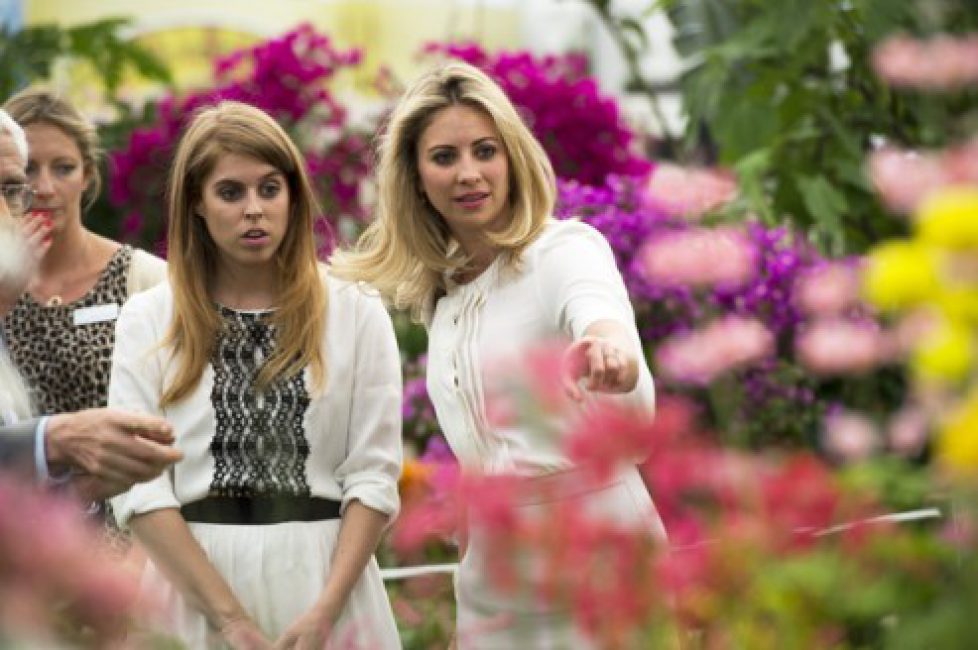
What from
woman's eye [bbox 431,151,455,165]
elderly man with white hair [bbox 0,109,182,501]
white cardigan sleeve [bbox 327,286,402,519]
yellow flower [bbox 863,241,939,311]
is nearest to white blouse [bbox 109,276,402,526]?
white cardigan sleeve [bbox 327,286,402,519]

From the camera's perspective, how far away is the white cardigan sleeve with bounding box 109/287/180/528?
2748 mm

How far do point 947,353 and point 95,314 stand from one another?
2.74 m

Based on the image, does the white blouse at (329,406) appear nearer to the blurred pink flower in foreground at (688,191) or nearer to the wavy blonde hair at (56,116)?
the wavy blonde hair at (56,116)

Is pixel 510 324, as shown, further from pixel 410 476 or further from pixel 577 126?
pixel 577 126

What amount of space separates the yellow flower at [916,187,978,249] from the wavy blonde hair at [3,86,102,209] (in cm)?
297

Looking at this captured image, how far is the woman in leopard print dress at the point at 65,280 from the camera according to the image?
3.24 m

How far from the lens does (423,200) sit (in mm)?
2988

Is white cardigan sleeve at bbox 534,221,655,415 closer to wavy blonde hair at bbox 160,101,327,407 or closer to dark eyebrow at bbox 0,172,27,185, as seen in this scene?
wavy blonde hair at bbox 160,101,327,407

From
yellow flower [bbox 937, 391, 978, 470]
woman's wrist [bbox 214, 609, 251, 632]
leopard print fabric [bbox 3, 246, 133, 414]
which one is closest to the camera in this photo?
yellow flower [bbox 937, 391, 978, 470]

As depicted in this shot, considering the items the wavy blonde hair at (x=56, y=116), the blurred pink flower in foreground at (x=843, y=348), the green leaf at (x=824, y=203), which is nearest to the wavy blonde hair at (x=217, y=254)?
the wavy blonde hair at (x=56, y=116)

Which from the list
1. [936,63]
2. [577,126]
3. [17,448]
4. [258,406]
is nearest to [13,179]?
[258,406]

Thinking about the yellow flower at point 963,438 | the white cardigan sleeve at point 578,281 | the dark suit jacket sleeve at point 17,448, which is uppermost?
the yellow flower at point 963,438

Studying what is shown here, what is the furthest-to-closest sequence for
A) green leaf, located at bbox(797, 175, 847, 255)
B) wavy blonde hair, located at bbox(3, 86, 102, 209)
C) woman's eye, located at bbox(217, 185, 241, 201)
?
green leaf, located at bbox(797, 175, 847, 255)
wavy blonde hair, located at bbox(3, 86, 102, 209)
woman's eye, located at bbox(217, 185, 241, 201)

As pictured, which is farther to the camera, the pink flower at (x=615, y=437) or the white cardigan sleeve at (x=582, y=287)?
the white cardigan sleeve at (x=582, y=287)
